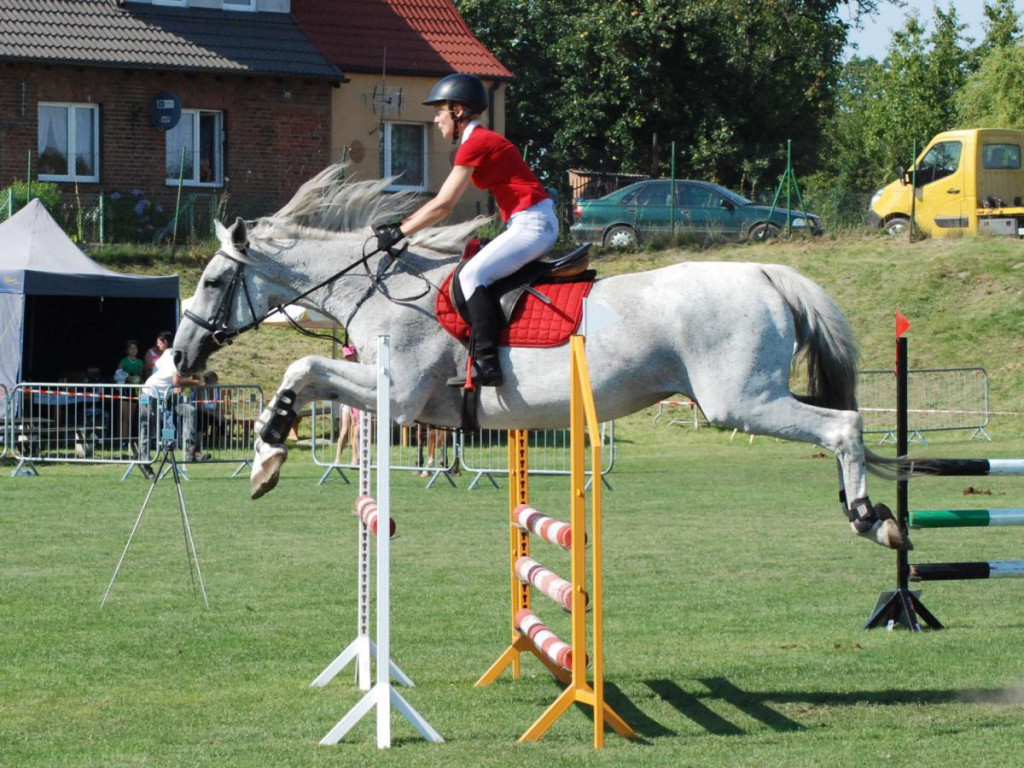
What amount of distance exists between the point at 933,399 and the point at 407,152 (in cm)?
1599

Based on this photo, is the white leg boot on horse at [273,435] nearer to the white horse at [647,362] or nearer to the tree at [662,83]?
the white horse at [647,362]

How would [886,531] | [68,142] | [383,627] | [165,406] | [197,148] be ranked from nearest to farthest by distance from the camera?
[383,627] → [886,531] → [165,406] → [68,142] → [197,148]

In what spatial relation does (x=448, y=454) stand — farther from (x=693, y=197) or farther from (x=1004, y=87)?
(x=1004, y=87)

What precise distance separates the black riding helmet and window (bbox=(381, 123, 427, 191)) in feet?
96.2

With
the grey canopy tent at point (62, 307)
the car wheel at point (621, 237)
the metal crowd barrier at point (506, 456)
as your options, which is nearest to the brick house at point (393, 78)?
the car wheel at point (621, 237)

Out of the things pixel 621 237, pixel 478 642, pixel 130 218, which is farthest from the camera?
pixel 621 237

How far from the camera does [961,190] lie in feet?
110

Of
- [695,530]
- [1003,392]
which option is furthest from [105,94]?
[695,530]

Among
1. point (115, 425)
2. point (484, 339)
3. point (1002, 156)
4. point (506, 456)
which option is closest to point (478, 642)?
point (484, 339)

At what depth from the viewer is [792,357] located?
7.91m

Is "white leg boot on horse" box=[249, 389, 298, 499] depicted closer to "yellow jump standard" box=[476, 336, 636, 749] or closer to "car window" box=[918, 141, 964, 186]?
"yellow jump standard" box=[476, 336, 636, 749]

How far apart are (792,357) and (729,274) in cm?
53

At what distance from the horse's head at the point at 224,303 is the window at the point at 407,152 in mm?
28915

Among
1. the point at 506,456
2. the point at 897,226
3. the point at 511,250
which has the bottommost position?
the point at 506,456
